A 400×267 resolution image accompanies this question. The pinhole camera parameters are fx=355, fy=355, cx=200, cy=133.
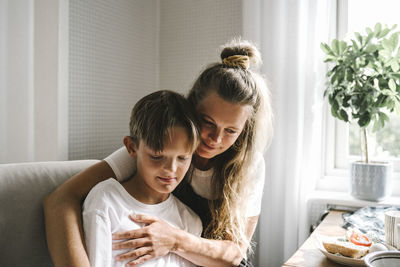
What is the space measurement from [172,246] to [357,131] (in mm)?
1364

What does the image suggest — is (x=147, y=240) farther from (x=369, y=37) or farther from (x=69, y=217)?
(x=369, y=37)

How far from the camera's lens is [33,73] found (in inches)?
58.5

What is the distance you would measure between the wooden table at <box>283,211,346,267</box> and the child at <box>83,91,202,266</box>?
15.3 inches

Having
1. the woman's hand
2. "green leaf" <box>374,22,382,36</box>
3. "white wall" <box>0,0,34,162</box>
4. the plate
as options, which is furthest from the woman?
"green leaf" <box>374,22,382,36</box>

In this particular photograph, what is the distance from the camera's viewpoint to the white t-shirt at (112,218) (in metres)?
0.86

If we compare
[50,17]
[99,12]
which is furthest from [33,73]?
[99,12]

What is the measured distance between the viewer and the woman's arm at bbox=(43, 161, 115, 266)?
84 centimetres

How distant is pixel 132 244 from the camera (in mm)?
921

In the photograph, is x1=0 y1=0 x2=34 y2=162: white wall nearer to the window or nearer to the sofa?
the sofa

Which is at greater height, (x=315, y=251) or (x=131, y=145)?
(x=131, y=145)

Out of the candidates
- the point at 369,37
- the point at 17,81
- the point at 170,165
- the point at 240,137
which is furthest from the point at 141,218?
the point at 369,37

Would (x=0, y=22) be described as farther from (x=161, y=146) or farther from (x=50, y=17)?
(x=161, y=146)

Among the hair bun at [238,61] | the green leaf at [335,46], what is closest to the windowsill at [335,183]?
the green leaf at [335,46]

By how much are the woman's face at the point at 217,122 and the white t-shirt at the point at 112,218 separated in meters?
0.22
